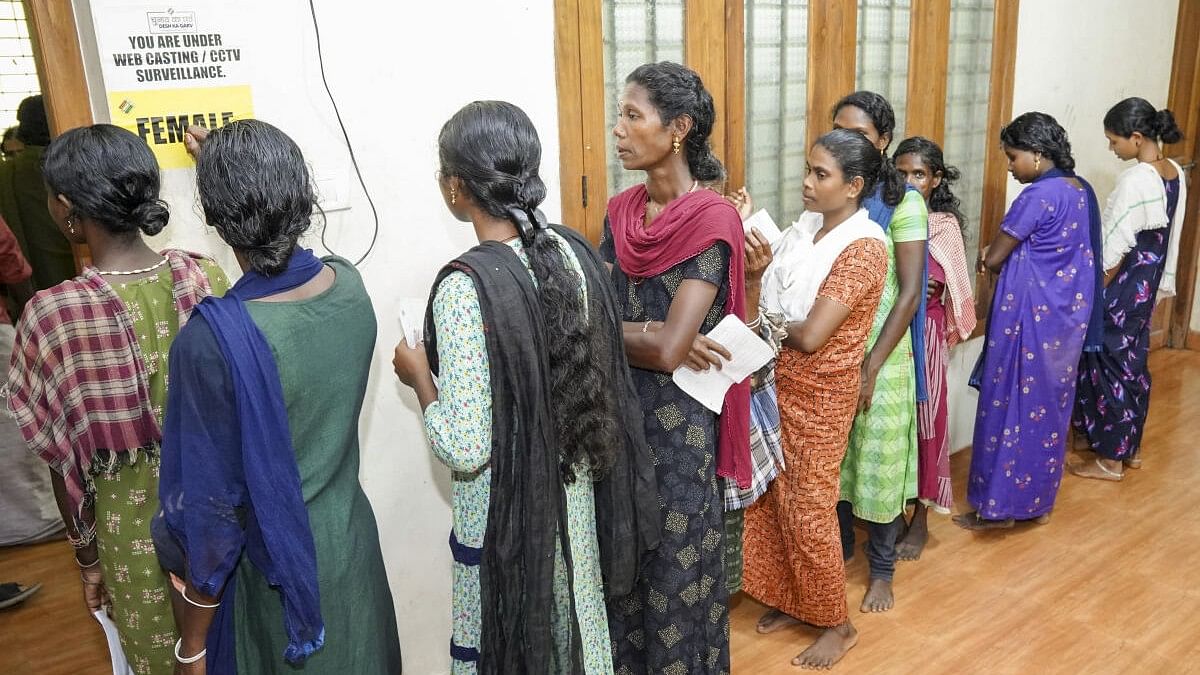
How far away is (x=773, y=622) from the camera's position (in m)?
2.90

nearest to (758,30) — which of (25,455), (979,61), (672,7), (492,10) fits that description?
(672,7)

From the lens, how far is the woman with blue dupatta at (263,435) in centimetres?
133

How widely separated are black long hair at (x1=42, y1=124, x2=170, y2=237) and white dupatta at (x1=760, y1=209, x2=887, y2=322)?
1.68 m

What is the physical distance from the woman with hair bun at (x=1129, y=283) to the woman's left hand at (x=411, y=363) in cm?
344

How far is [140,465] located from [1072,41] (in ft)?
14.3

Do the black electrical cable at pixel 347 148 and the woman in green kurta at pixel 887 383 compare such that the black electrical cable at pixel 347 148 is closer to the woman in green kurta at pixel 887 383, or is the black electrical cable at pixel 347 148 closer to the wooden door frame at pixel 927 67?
the woman in green kurta at pixel 887 383

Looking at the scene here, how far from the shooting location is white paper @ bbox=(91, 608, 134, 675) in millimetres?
1814

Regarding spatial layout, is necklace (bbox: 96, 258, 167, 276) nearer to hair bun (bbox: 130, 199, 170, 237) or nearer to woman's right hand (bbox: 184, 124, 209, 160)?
hair bun (bbox: 130, 199, 170, 237)

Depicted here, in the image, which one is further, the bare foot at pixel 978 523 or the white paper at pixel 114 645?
the bare foot at pixel 978 523

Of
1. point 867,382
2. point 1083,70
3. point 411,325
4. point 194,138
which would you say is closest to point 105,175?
point 194,138

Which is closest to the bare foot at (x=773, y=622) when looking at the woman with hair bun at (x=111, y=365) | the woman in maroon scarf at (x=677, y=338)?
the woman in maroon scarf at (x=677, y=338)

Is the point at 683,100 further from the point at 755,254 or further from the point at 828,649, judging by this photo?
the point at 828,649

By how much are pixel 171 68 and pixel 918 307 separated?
228cm

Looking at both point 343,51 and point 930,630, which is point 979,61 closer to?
point 930,630
